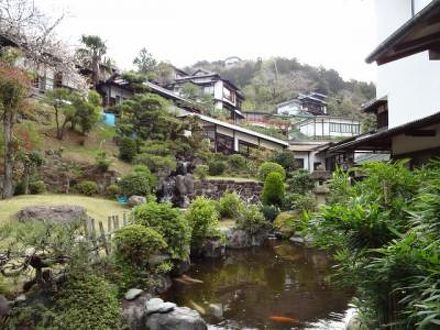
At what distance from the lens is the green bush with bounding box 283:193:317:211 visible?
19.2 meters

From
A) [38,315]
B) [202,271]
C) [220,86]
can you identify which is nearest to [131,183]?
[202,271]

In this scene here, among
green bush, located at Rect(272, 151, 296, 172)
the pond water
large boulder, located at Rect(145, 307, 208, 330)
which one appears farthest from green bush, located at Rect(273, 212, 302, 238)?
green bush, located at Rect(272, 151, 296, 172)

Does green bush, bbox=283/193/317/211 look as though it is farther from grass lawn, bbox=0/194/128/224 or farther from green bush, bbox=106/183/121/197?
green bush, bbox=106/183/121/197

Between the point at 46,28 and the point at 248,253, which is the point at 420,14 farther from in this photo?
the point at 248,253

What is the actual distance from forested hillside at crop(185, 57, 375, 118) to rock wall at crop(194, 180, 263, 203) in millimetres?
33707

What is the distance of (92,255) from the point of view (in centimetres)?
743

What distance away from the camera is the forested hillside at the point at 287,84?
62.9 meters

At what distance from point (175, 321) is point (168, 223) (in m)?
3.74

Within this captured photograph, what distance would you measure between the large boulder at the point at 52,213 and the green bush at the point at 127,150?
10.3 m

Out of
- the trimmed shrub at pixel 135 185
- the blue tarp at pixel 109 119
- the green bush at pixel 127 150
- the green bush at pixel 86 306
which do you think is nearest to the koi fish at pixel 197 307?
the green bush at pixel 86 306

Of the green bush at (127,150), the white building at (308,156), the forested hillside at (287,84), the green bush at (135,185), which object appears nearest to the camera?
the green bush at (135,185)

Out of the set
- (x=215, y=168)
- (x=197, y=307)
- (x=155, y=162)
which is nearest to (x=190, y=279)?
(x=197, y=307)

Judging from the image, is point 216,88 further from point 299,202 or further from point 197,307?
point 197,307

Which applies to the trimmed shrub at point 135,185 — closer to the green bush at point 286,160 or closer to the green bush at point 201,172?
the green bush at point 201,172
